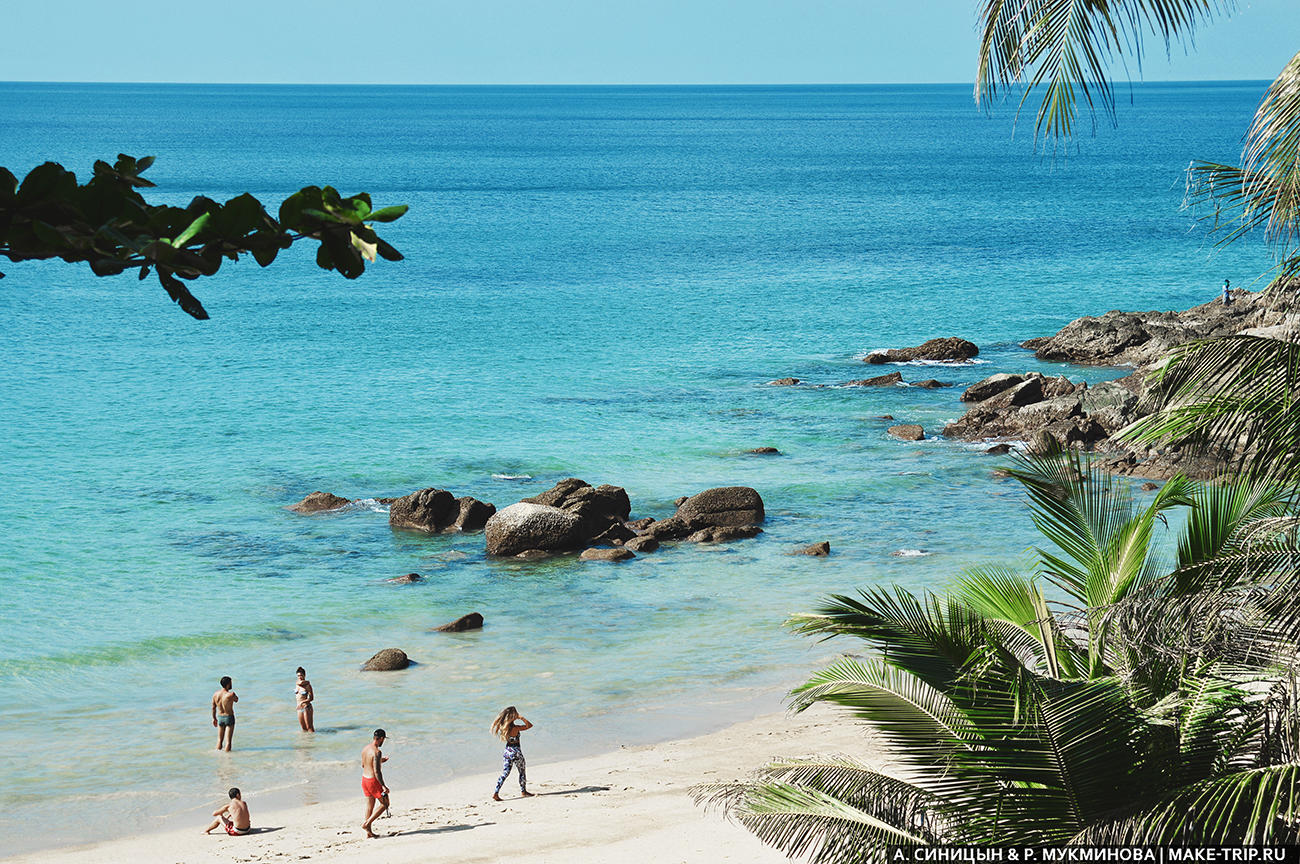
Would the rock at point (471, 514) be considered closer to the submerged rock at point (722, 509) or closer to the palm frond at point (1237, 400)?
the submerged rock at point (722, 509)

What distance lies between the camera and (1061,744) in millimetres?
6680

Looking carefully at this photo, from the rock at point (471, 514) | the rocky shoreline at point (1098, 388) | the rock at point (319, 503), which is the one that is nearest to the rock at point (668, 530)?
the rock at point (471, 514)

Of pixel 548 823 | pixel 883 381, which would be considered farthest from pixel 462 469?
pixel 548 823

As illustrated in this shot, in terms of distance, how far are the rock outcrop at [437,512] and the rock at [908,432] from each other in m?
12.6

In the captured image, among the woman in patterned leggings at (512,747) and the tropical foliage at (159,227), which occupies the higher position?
the tropical foliage at (159,227)

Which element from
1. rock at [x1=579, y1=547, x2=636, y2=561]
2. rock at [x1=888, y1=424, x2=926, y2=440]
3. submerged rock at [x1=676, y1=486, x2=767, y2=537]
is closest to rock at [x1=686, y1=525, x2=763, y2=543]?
submerged rock at [x1=676, y1=486, x2=767, y2=537]

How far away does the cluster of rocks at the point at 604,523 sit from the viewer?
2728 cm

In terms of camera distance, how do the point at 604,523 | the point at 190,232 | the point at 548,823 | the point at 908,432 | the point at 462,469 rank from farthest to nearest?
the point at 908,432 → the point at 462,469 → the point at 604,523 → the point at 548,823 → the point at 190,232

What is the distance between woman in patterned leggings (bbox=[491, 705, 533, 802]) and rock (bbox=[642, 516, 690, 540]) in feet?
38.3

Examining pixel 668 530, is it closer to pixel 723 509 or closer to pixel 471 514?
pixel 723 509

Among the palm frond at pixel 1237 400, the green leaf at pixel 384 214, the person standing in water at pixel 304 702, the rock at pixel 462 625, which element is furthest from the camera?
the rock at pixel 462 625

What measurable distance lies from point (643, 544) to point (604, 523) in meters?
1.44

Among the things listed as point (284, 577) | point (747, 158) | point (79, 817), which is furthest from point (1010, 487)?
point (747, 158)

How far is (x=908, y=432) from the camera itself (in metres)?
36.1
